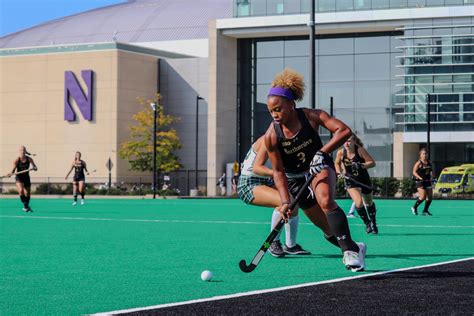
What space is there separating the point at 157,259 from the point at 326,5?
52.0m

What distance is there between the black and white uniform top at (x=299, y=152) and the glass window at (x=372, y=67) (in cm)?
5543

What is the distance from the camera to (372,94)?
215ft

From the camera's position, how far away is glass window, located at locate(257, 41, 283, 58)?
6825 centimetres

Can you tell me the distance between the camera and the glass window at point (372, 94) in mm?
65062

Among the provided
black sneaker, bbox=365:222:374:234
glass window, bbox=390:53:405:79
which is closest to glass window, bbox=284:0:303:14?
glass window, bbox=390:53:405:79

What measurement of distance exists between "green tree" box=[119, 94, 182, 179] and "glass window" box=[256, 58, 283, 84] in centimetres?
694

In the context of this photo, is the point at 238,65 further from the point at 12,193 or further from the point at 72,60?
the point at 12,193

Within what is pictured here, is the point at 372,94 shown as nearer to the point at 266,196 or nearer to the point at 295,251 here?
the point at 295,251

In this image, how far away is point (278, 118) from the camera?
9.74m

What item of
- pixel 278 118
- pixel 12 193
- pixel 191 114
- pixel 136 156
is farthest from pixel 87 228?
pixel 191 114

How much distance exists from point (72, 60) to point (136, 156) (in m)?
8.80

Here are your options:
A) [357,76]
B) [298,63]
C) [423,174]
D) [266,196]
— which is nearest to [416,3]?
[357,76]

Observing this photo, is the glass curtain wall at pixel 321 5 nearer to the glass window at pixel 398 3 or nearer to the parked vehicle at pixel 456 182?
the glass window at pixel 398 3

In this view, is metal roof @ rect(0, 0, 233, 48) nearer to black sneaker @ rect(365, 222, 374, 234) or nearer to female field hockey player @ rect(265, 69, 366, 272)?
black sneaker @ rect(365, 222, 374, 234)
